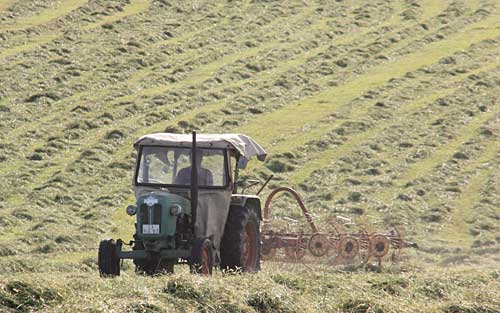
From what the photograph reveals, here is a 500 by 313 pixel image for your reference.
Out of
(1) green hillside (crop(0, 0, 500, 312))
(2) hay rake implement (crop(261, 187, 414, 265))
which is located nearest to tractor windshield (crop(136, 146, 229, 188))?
(1) green hillside (crop(0, 0, 500, 312))

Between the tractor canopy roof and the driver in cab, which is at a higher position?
the tractor canopy roof

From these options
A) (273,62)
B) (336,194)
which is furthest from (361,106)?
(336,194)

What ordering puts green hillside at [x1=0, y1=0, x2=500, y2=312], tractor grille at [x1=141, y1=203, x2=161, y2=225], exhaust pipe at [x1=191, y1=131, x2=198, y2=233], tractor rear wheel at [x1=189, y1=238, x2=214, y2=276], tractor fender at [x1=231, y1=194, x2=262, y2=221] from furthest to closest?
tractor fender at [x1=231, y1=194, x2=262, y2=221] → exhaust pipe at [x1=191, y1=131, x2=198, y2=233] → tractor grille at [x1=141, y1=203, x2=161, y2=225] → tractor rear wheel at [x1=189, y1=238, x2=214, y2=276] → green hillside at [x1=0, y1=0, x2=500, y2=312]

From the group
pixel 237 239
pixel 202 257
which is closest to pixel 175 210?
pixel 202 257

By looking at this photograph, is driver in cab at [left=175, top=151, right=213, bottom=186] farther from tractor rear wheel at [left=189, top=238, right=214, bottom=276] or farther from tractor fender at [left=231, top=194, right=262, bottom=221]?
tractor rear wheel at [left=189, top=238, right=214, bottom=276]

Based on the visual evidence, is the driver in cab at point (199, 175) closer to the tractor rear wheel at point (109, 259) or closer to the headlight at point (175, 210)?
the headlight at point (175, 210)

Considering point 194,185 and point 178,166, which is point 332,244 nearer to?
point 178,166

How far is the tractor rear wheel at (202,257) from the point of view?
14.5 meters

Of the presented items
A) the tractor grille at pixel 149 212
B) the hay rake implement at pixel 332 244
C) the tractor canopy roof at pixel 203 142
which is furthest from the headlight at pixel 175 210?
the hay rake implement at pixel 332 244

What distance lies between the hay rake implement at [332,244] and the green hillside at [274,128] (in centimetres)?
30

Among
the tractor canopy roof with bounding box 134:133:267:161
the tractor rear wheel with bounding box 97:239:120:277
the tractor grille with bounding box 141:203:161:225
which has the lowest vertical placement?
the tractor rear wheel with bounding box 97:239:120:277

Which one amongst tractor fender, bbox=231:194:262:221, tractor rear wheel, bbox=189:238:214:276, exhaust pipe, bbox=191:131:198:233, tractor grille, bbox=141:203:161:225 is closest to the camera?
tractor rear wheel, bbox=189:238:214:276

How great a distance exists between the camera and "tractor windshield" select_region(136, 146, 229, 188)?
15.6m

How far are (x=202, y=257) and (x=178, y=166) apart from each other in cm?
152
